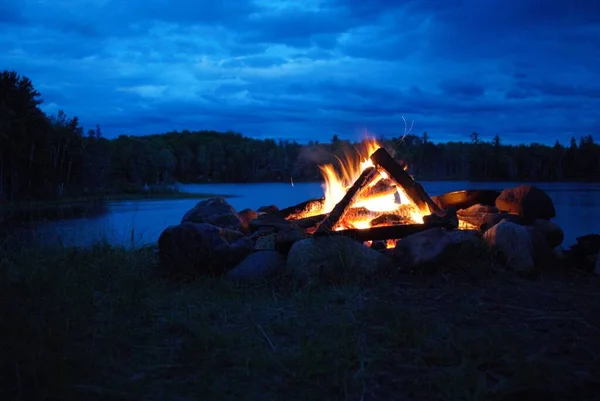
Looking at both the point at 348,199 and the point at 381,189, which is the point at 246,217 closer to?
the point at 348,199

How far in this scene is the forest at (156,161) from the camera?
19656 millimetres

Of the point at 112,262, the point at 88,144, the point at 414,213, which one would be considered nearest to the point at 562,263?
the point at 414,213

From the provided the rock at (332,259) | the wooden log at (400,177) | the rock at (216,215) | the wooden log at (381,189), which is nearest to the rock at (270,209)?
the rock at (216,215)

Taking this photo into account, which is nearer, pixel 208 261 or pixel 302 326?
pixel 302 326

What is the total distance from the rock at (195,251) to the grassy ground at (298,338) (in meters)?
0.45

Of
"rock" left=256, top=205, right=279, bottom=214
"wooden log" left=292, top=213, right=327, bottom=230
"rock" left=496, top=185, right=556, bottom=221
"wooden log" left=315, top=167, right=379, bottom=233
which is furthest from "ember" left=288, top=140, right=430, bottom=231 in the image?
"rock" left=496, top=185, right=556, bottom=221

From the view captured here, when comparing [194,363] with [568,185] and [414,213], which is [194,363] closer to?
[414,213]

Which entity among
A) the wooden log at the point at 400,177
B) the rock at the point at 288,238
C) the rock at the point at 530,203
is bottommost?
the rock at the point at 288,238

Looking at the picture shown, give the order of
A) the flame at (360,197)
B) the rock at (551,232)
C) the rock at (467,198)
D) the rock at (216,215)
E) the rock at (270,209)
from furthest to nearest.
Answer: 1. the rock at (270,209)
2. the rock at (467,198)
3. the rock at (216,215)
4. the flame at (360,197)
5. the rock at (551,232)

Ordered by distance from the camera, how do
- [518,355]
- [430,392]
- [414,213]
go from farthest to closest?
[414,213] < [518,355] < [430,392]

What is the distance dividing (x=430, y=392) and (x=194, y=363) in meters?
1.54

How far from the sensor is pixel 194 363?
3.46 metres

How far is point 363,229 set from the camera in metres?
6.88

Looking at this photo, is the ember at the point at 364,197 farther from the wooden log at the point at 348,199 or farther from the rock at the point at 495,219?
the rock at the point at 495,219
